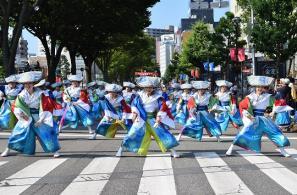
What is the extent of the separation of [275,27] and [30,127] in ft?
70.0

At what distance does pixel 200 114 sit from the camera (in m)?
14.2

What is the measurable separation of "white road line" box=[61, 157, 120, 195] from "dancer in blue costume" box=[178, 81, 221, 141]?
350 cm

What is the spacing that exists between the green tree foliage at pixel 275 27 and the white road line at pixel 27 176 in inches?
825

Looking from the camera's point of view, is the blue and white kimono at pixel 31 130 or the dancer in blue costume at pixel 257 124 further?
the blue and white kimono at pixel 31 130

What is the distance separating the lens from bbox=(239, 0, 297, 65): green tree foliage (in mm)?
28922

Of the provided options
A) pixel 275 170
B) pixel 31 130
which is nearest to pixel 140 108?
pixel 31 130

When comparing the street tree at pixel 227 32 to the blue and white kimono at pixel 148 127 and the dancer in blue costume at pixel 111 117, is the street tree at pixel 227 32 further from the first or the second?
the blue and white kimono at pixel 148 127

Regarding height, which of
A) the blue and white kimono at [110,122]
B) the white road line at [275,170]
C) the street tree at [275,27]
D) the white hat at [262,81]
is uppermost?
the street tree at [275,27]

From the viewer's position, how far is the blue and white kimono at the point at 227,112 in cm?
1645

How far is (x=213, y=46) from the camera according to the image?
44.7 m

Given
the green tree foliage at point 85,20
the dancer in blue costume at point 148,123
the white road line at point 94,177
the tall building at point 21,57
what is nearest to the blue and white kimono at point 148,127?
the dancer in blue costume at point 148,123

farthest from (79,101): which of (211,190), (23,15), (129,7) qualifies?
(129,7)

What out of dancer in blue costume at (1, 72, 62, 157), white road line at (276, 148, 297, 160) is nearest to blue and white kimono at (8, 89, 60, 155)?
dancer in blue costume at (1, 72, 62, 157)

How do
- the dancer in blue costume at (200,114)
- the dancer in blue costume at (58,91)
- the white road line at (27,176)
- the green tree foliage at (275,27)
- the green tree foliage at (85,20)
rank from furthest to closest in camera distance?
the green tree foliage at (85,20) → the green tree foliage at (275,27) → the dancer in blue costume at (58,91) → the dancer in blue costume at (200,114) → the white road line at (27,176)
